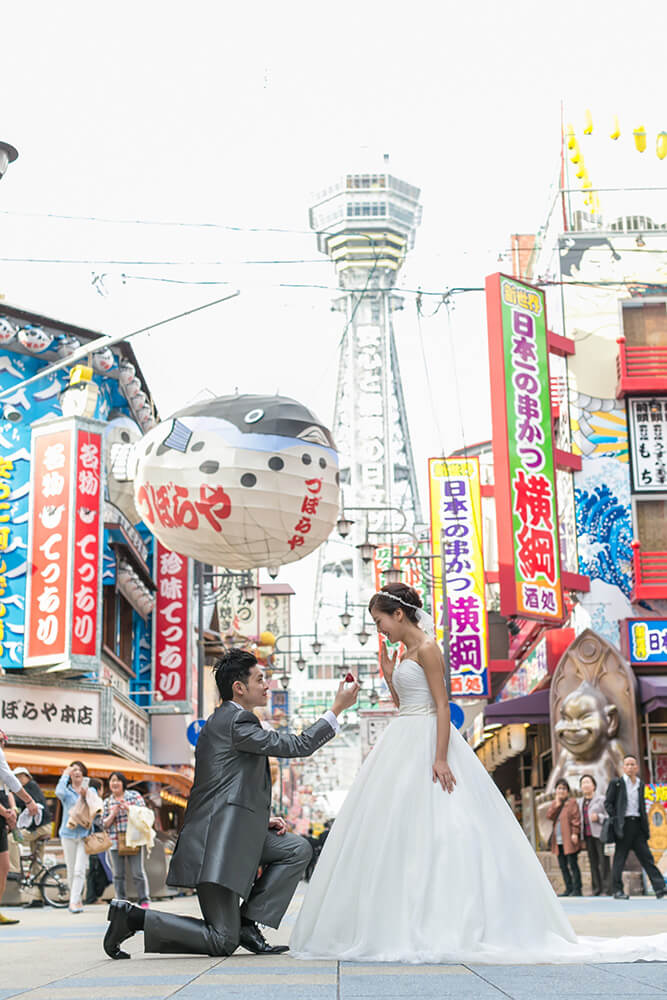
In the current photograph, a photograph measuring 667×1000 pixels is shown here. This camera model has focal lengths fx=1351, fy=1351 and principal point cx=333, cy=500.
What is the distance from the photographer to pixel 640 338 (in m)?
27.1

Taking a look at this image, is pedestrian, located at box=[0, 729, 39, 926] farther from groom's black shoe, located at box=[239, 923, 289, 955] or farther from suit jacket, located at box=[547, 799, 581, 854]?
suit jacket, located at box=[547, 799, 581, 854]

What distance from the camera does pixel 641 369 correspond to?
86.1 ft

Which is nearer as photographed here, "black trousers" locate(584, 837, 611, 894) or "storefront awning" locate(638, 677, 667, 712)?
"black trousers" locate(584, 837, 611, 894)

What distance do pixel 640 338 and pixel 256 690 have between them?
2135cm

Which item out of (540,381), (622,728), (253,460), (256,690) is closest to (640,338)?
(540,381)

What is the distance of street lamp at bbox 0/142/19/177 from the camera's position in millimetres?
9828

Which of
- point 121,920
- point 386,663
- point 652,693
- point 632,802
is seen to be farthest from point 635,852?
point 121,920

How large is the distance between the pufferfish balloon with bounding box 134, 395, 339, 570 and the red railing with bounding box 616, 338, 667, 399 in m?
13.7

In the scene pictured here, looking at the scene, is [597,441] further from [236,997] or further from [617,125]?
[236,997]

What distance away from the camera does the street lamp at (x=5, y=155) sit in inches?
387

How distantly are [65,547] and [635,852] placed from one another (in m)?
11.6

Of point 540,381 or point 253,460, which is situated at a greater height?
point 540,381

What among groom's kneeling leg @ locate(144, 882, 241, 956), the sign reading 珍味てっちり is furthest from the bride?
the sign reading 珍味てっちり

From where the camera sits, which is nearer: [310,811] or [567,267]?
[567,267]
